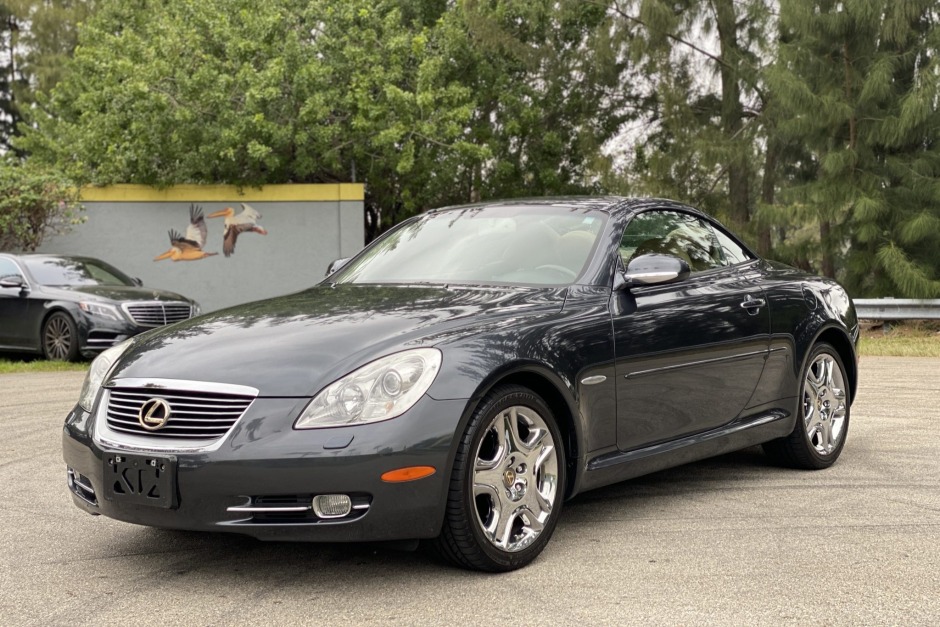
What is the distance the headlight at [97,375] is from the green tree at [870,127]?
1421 centimetres

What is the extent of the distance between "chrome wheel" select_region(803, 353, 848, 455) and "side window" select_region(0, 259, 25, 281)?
1127 cm

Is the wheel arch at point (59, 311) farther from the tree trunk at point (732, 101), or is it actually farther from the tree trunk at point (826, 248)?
the tree trunk at point (826, 248)

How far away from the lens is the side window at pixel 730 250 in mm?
6379

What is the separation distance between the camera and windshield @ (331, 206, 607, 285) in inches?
212

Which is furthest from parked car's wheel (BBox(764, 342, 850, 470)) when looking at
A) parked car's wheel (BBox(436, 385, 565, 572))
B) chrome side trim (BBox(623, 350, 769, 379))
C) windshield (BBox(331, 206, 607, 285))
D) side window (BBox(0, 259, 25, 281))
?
side window (BBox(0, 259, 25, 281))

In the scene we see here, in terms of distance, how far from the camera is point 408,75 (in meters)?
23.8

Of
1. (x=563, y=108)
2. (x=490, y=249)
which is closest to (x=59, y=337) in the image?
(x=490, y=249)

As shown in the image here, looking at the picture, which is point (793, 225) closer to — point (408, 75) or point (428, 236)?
point (408, 75)

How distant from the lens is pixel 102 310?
14094 mm

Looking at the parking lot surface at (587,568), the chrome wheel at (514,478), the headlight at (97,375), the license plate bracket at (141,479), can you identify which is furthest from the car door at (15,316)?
the chrome wheel at (514,478)

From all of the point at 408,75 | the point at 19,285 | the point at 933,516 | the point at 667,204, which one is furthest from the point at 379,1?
the point at 933,516

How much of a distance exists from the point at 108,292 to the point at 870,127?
11.3 m

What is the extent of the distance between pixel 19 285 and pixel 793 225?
1155 cm

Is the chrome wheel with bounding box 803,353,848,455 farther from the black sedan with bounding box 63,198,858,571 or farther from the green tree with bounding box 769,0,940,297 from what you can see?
the green tree with bounding box 769,0,940,297
